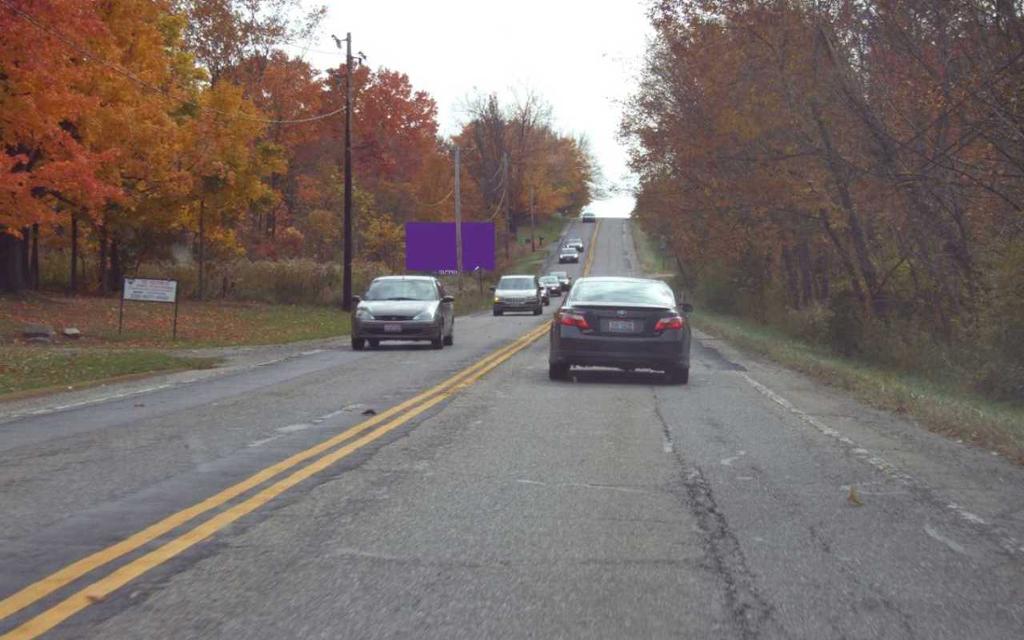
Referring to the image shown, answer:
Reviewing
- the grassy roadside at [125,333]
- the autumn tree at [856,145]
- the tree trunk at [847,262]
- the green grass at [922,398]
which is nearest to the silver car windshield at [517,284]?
the grassy roadside at [125,333]

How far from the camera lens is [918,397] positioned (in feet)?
51.7

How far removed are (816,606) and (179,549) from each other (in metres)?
3.21

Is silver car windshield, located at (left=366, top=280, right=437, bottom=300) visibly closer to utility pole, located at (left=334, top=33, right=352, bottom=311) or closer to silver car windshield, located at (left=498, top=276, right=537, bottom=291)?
utility pole, located at (left=334, top=33, right=352, bottom=311)

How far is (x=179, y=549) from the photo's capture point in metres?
6.14

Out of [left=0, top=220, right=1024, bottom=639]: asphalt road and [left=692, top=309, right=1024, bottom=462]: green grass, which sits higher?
[left=0, top=220, right=1024, bottom=639]: asphalt road

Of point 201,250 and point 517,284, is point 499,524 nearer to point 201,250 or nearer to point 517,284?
point 201,250

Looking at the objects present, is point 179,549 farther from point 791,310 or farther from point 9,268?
point 791,310

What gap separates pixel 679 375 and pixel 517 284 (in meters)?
32.5

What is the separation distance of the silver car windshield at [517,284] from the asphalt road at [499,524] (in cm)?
3578

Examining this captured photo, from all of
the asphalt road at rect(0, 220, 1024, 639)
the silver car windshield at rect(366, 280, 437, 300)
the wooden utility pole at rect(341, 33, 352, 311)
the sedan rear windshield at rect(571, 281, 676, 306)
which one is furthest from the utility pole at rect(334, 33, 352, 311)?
the asphalt road at rect(0, 220, 1024, 639)

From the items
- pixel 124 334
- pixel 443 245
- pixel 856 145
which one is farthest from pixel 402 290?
pixel 443 245

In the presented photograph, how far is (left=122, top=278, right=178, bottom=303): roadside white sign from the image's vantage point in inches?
957

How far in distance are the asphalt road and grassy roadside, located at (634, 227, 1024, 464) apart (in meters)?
0.45

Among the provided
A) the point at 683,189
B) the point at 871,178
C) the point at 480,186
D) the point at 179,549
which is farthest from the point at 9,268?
the point at 480,186
